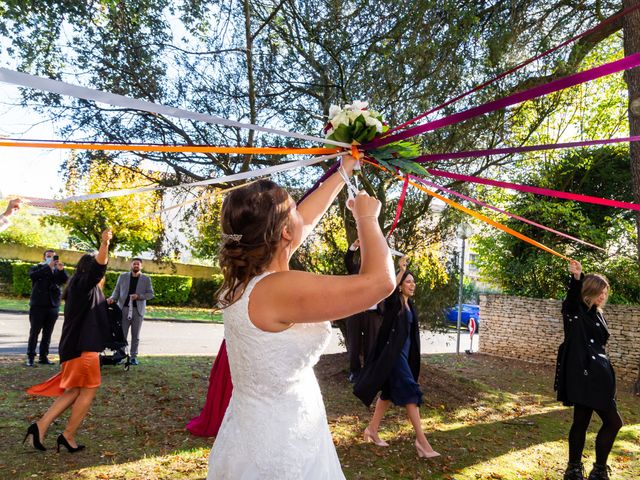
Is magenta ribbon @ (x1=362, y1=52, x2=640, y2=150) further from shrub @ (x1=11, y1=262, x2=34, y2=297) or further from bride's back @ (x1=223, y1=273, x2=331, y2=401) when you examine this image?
shrub @ (x1=11, y1=262, x2=34, y2=297)

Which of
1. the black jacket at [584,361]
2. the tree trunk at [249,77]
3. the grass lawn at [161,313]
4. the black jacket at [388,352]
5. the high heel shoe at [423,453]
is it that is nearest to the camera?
the black jacket at [584,361]

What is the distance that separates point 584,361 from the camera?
5.14 metres

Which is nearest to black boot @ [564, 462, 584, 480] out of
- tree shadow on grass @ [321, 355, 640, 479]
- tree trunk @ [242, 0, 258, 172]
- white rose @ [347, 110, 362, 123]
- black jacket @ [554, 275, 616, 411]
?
tree shadow on grass @ [321, 355, 640, 479]

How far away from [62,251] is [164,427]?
2912 centimetres

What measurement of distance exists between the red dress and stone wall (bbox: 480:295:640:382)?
10509 millimetres

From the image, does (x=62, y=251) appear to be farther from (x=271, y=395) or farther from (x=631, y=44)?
(x=271, y=395)

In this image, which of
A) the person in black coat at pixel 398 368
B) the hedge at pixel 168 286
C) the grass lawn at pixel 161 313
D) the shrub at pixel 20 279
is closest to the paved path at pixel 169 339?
the grass lawn at pixel 161 313

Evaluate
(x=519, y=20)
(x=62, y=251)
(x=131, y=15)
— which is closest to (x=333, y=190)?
(x=131, y=15)

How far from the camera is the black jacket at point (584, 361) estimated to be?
4.99m

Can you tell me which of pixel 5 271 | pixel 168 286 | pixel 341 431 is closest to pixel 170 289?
pixel 168 286

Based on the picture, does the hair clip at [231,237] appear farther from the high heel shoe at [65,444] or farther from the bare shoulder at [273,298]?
the high heel shoe at [65,444]

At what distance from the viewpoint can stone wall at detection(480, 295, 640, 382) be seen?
12477 mm

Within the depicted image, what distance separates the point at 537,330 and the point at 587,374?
32.1 ft

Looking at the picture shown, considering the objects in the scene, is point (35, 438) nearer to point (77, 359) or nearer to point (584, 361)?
point (77, 359)
